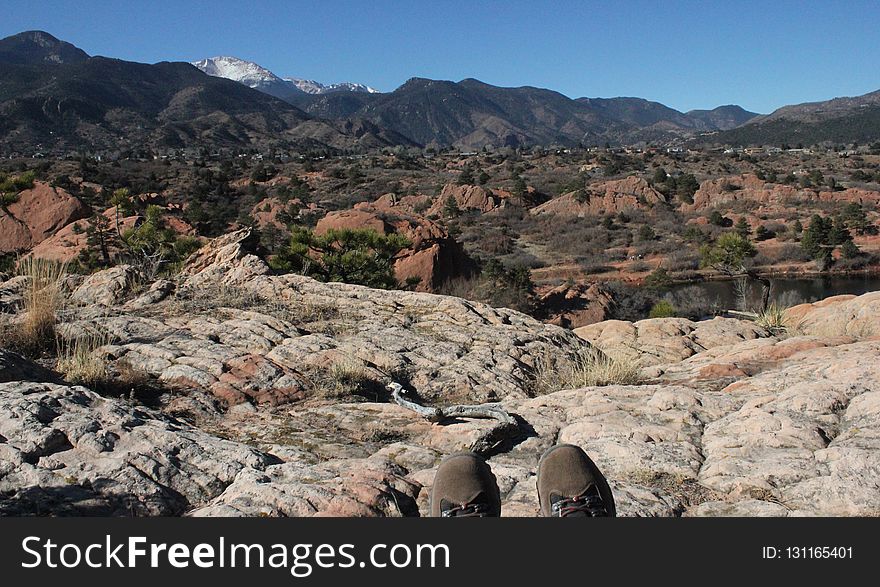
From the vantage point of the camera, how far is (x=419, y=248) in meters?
17.5

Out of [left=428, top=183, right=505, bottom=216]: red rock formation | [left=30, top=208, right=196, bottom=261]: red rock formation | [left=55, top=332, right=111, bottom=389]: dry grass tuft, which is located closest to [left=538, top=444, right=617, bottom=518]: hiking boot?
[left=55, top=332, right=111, bottom=389]: dry grass tuft

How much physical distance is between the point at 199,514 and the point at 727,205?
4259 centimetres

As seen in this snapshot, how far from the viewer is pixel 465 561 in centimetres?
232

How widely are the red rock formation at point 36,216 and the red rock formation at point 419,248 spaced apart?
8068 millimetres

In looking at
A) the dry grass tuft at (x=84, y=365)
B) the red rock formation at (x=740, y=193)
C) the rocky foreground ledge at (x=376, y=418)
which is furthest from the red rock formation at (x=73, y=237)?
the red rock formation at (x=740, y=193)

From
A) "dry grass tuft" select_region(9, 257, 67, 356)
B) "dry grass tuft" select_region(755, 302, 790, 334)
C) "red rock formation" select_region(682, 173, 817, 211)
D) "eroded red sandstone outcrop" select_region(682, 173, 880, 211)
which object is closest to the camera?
"dry grass tuft" select_region(9, 257, 67, 356)

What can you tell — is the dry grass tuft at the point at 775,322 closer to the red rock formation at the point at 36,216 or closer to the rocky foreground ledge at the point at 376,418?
the rocky foreground ledge at the point at 376,418

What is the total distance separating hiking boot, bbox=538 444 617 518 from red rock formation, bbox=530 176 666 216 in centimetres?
3898

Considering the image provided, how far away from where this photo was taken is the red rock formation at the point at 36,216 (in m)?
18.2

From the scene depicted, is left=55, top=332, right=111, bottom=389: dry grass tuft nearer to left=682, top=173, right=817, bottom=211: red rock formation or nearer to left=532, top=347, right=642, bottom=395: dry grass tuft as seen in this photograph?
left=532, top=347, right=642, bottom=395: dry grass tuft

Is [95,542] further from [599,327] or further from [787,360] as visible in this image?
[599,327]

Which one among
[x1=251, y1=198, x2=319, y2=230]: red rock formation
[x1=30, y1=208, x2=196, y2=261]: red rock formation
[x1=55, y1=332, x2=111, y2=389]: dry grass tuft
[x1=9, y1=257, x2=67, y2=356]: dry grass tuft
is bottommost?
[x1=55, y1=332, x2=111, y2=389]: dry grass tuft

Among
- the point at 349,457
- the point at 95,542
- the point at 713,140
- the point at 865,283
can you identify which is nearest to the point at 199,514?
the point at 95,542

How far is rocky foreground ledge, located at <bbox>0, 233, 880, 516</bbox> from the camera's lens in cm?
293
